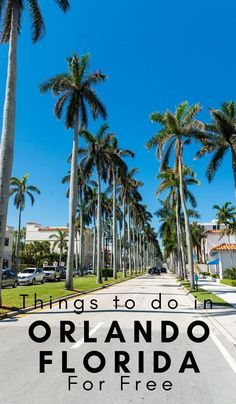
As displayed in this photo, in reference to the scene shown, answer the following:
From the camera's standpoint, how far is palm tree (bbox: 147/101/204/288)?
84.7 feet

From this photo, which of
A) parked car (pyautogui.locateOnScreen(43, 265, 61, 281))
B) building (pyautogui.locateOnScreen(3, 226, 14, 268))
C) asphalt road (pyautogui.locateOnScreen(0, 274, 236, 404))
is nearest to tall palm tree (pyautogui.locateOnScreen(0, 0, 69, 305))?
asphalt road (pyautogui.locateOnScreen(0, 274, 236, 404))

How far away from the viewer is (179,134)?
26922 mm

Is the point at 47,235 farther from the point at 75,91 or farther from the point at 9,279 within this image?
the point at 75,91

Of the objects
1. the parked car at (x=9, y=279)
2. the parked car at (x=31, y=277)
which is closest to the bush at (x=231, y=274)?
the parked car at (x=31, y=277)

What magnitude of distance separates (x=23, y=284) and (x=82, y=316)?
80.0ft

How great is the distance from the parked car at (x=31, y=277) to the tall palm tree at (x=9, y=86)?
22.0 meters

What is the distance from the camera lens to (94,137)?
34844mm

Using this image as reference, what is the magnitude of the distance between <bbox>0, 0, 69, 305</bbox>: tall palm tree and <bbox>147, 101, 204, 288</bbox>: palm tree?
39.8 feet

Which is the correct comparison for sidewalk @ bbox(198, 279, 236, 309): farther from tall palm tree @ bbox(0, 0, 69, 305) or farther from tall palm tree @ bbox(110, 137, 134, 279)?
tall palm tree @ bbox(110, 137, 134, 279)

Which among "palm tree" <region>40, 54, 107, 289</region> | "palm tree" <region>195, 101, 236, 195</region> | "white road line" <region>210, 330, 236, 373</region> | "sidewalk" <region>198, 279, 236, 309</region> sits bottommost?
"white road line" <region>210, 330, 236, 373</region>

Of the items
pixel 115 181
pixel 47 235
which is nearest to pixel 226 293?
pixel 115 181

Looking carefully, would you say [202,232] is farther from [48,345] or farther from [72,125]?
[48,345]

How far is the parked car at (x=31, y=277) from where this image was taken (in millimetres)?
34844

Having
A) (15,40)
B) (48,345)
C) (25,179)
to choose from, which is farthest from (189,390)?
(25,179)
